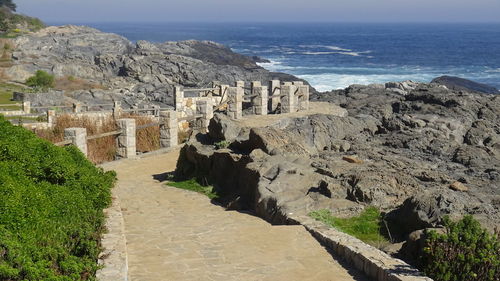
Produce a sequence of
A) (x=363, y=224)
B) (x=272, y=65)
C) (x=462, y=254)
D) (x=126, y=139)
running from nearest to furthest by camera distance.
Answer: (x=462, y=254), (x=363, y=224), (x=126, y=139), (x=272, y=65)

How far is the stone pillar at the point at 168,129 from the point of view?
62.6ft

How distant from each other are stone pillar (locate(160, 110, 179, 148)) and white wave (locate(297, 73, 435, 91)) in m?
45.0

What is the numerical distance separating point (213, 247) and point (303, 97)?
57.6 feet

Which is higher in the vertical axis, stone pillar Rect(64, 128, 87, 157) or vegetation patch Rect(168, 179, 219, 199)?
stone pillar Rect(64, 128, 87, 157)

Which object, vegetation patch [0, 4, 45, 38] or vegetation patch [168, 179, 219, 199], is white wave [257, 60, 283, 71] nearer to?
vegetation patch [0, 4, 45, 38]

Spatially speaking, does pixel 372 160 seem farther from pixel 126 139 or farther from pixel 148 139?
pixel 148 139

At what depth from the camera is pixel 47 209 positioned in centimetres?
799

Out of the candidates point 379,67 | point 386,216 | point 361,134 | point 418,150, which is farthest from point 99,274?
point 379,67

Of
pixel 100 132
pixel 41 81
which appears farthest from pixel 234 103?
pixel 41 81

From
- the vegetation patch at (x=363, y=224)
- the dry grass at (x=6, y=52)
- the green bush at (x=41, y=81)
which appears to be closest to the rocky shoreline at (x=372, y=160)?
the vegetation patch at (x=363, y=224)

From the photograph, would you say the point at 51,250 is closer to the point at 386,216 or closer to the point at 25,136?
the point at 25,136

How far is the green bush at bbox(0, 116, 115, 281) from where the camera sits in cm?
621

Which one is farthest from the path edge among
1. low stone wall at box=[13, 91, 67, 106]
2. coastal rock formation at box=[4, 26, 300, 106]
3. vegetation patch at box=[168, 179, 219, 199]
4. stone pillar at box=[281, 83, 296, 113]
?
coastal rock formation at box=[4, 26, 300, 106]

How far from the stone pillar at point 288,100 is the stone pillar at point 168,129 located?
6947mm
